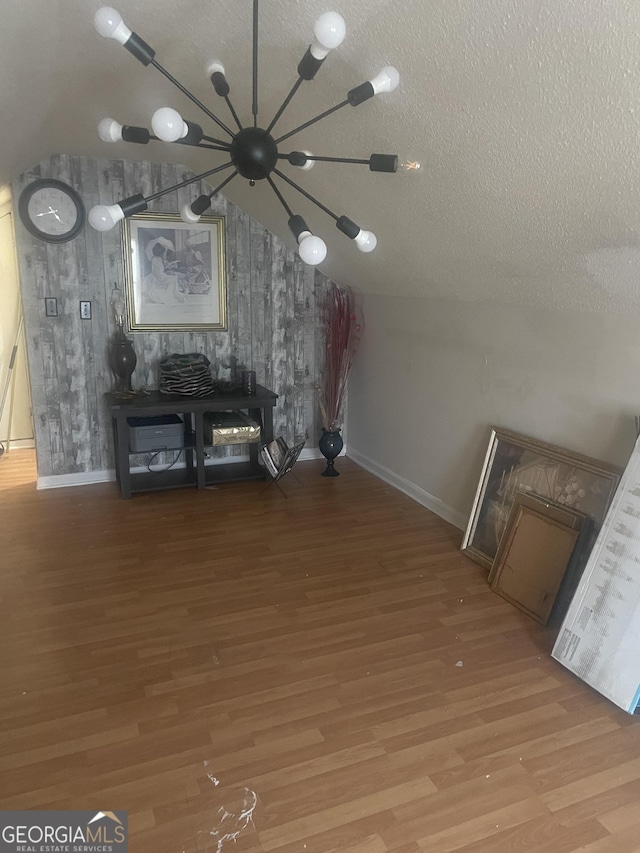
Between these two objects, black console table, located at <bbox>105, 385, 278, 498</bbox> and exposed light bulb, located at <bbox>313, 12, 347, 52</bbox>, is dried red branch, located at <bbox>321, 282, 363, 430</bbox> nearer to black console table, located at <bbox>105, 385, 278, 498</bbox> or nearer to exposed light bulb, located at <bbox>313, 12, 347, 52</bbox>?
black console table, located at <bbox>105, 385, 278, 498</bbox>

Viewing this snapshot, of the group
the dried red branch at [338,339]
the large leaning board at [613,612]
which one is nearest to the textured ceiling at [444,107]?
the large leaning board at [613,612]

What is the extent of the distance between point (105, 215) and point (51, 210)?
2.39 metres

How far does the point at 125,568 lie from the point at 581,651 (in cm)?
210

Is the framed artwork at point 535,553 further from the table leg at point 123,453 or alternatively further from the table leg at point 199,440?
the table leg at point 123,453

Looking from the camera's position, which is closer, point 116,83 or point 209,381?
point 116,83

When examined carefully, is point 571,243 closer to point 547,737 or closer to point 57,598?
point 547,737

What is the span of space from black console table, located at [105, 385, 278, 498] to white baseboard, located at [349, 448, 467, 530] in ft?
2.77

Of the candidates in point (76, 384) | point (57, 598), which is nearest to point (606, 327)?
point (57, 598)

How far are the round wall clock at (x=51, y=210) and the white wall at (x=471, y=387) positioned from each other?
205cm

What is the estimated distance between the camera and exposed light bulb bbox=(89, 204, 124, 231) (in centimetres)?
168

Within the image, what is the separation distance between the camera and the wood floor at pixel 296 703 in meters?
1.63

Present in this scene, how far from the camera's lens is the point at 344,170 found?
108 inches

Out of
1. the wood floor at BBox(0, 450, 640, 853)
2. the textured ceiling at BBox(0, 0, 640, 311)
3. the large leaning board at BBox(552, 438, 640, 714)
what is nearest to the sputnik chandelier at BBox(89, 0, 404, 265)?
the textured ceiling at BBox(0, 0, 640, 311)

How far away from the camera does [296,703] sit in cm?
205
